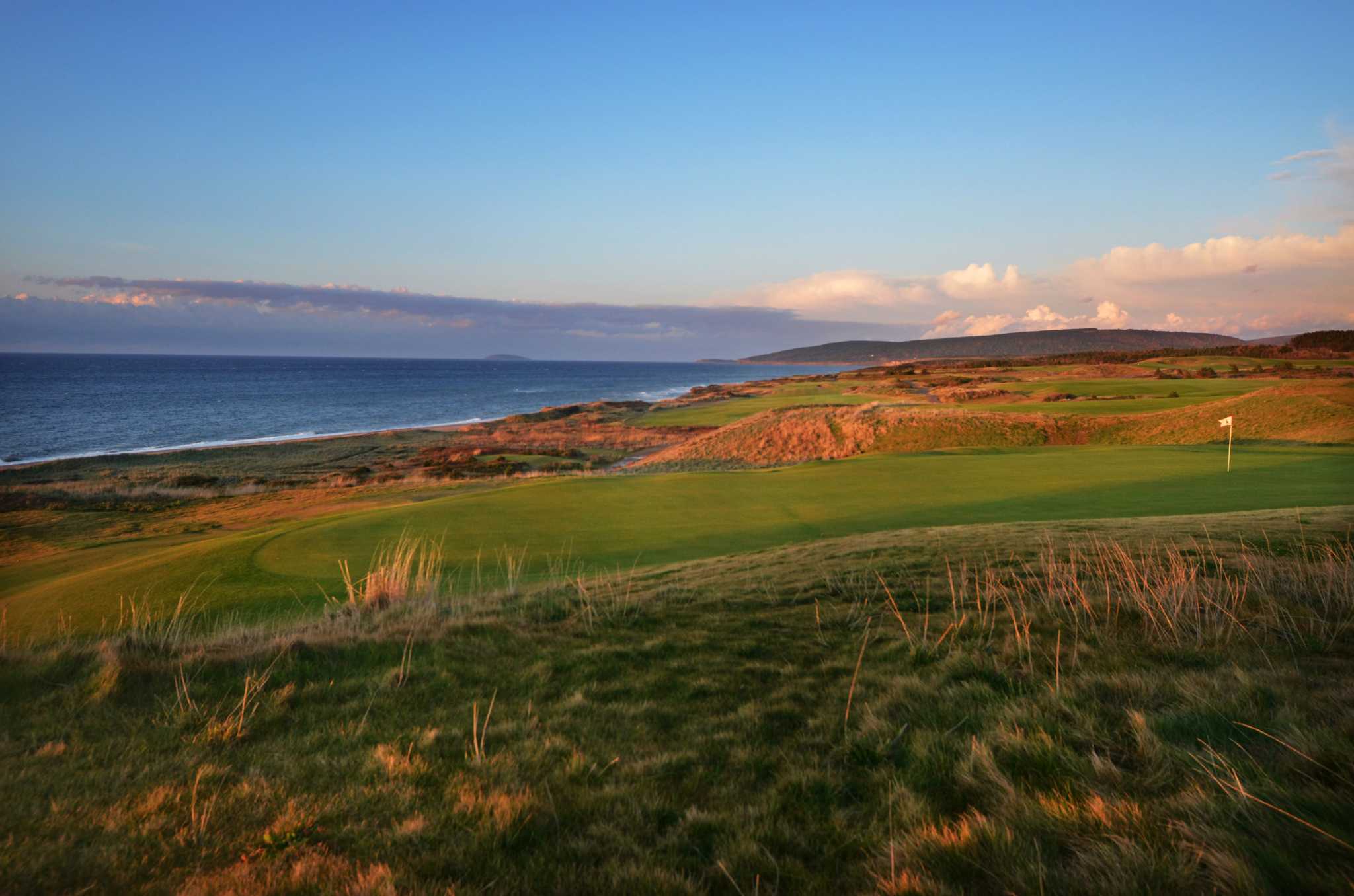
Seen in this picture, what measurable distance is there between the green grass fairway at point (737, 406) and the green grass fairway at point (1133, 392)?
36.9 ft

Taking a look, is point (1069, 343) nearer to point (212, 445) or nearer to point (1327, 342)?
point (1327, 342)

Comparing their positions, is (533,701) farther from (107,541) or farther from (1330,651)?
(107,541)

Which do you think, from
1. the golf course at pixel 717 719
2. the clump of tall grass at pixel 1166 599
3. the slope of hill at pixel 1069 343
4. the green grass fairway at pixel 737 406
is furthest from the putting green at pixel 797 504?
the slope of hill at pixel 1069 343

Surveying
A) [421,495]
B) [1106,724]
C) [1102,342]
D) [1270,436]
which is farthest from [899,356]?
[1106,724]

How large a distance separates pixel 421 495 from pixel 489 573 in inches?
504

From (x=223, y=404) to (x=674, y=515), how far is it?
271 ft

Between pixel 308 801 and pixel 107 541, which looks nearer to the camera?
pixel 308 801

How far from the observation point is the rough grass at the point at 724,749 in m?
2.43

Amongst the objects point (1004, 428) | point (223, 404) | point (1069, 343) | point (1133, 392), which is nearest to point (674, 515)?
point (1004, 428)

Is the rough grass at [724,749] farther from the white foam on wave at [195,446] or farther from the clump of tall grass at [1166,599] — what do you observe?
the white foam on wave at [195,446]

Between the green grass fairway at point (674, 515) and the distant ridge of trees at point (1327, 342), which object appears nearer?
the green grass fairway at point (674, 515)

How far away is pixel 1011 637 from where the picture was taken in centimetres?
479

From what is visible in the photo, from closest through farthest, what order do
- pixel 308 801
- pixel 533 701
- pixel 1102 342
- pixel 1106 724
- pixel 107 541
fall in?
pixel 308 801 → pixel 1106 724 → pixel 533 701 → pixel 107 541 → pixel 1102 342

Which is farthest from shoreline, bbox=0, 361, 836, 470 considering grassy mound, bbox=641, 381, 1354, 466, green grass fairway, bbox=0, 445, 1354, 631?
grassy mound, bbox=641, 381, 1354, 466
